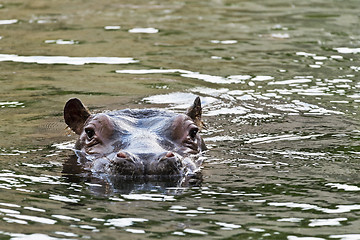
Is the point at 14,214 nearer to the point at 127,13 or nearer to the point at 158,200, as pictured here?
the point at 158,200

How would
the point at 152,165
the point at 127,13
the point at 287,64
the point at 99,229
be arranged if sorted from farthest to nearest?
the point at 127,13
the point at 287,64
the point at 152,165
the point at 99,229

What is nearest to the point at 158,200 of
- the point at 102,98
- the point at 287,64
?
the point at 102,98

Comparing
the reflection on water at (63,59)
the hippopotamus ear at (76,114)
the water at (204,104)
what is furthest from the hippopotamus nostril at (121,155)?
the reflection on water at (63,59)

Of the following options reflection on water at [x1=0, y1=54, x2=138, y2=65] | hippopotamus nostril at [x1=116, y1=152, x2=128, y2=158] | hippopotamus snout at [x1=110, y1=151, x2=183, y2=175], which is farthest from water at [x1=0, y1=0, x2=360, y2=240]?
hippopotamus nostril at [x1=116, y1=152, x2=128, y2=158]

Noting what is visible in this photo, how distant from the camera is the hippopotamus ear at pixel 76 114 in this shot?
28.0 feet

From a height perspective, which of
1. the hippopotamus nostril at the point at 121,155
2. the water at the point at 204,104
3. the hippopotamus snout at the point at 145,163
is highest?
the hippopotamus nostril at the point at 121,155

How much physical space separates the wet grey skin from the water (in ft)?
0.74

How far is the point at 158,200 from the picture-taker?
6.25 metres

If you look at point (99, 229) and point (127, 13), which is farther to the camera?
point (127, 13)

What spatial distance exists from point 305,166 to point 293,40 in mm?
8530

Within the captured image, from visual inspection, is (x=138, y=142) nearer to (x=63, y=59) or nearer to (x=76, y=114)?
(x=76, y=114)

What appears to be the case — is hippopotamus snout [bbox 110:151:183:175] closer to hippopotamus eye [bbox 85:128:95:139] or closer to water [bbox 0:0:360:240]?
water [bbox 0:0:360:240]

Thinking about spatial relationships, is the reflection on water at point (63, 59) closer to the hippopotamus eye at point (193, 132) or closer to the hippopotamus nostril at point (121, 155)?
the hippopotamus eye at point (193, 132)

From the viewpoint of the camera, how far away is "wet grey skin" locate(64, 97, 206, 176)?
682cm
